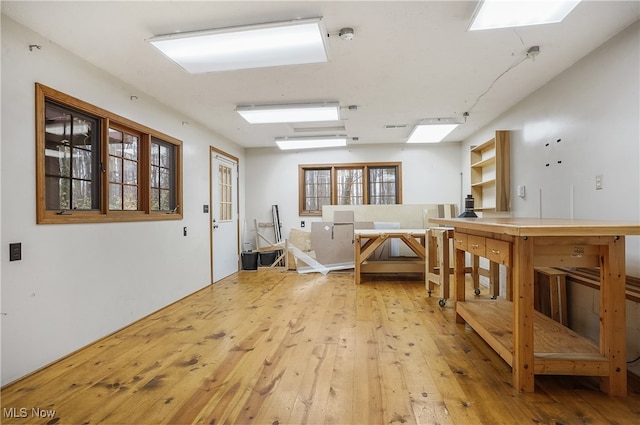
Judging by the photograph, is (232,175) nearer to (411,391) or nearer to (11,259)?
(11,259)

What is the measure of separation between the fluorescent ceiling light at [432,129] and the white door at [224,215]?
127 inches

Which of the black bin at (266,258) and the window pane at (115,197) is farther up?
the window pane at (115,197)

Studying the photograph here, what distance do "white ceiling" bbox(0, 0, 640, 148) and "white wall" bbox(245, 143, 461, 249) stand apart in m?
1.84

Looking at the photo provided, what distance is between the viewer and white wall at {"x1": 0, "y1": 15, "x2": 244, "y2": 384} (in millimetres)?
1971

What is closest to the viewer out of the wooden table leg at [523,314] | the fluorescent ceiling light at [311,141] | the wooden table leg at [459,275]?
the wooden table leg at [523,314]

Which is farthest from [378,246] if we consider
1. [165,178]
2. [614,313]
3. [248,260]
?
[165,178]

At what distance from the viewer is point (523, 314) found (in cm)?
176

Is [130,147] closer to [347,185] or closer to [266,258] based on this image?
[266,258]

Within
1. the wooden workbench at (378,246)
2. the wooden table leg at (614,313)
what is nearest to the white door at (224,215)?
the wooden workbench at (378,246)

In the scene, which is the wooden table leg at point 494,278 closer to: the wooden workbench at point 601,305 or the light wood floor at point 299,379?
the light wood floor at point 299,379

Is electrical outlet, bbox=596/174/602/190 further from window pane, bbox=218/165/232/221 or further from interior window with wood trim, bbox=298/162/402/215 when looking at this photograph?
window pane, bbox=218/165/232/221

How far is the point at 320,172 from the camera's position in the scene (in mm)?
6207

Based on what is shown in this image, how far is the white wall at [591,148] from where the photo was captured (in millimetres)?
2086

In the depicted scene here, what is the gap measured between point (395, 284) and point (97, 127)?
13.5ft
